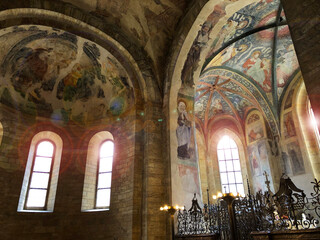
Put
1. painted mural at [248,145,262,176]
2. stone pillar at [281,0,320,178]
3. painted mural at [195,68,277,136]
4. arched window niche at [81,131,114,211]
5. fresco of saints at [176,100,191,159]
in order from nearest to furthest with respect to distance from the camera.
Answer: stone pillar at [281,0,320,178] < fresco of saints at [176,100,191,159] < arched window niche at [81,131,114,211] < painted mural at [195,68,277,136] < painted mural at [248,145,262,176]

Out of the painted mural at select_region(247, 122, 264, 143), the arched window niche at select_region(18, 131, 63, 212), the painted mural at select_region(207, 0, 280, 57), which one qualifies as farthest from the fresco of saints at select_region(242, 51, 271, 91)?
the arched window niche at select_region(18, 131, 63, 212)

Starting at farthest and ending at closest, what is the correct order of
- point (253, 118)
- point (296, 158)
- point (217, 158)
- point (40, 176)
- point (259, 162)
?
1. point (217, 158)
2. point (253, 118)
3. point (259, 162)
4. point (296, 158)
5. point (40, 176)

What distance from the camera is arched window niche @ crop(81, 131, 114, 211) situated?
33.6 ft

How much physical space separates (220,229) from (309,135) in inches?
304

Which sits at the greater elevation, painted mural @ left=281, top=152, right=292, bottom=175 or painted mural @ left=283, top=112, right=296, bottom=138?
painted mural @ left=283, top=112, right=296, bottom=138

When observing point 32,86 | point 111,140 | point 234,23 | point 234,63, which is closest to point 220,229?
point 111,140

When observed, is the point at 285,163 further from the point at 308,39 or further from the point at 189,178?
the point at 308,39

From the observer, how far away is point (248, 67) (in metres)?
12.9

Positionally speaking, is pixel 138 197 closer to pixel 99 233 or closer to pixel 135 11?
pixel 99 233

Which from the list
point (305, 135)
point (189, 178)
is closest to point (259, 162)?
point (305, 135)

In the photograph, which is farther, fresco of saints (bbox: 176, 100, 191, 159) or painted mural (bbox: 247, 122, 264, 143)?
painted mural (bbox: 247, 122, 264, 143)

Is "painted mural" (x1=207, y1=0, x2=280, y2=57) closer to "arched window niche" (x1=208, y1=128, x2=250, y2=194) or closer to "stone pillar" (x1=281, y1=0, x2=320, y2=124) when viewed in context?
"stone pillar" (x1=281, y1=0, x2=320, y2=124)

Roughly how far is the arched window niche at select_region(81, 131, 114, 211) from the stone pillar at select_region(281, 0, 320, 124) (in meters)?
8.23

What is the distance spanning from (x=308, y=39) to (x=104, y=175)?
891 centimetres
